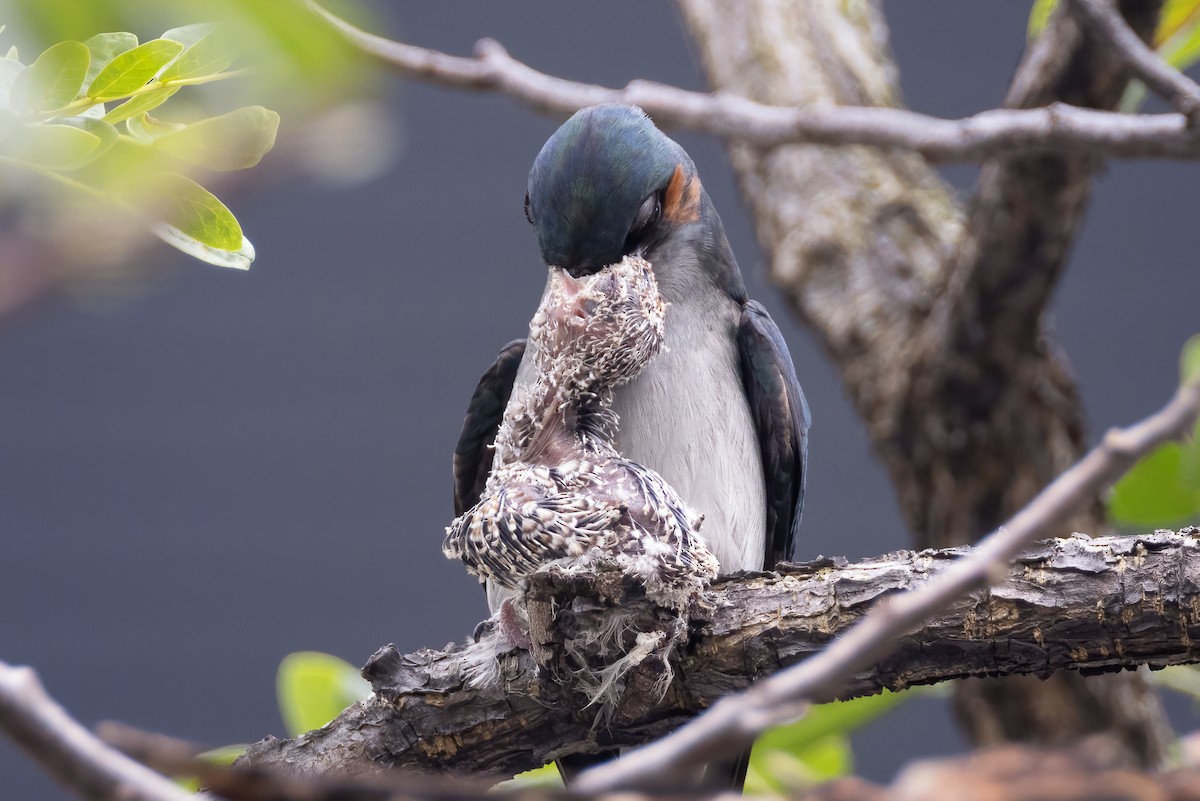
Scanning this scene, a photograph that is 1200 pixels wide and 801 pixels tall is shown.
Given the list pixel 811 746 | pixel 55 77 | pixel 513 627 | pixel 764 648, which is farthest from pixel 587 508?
pixel 811 746

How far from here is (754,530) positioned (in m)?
2.90

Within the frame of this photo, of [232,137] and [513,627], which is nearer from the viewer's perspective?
[232,137]

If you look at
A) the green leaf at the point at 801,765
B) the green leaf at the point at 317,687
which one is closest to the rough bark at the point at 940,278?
the green leaf at the point at 801,765

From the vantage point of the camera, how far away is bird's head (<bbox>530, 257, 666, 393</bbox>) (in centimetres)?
228

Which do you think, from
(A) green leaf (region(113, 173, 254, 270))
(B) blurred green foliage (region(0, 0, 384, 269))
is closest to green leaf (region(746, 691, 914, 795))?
(A) green leaf (region(113, 173, 254, 270))

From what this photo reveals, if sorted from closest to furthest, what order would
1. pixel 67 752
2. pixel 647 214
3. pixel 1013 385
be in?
pixel 67 752
pixel 647 214
pixel 1013 385

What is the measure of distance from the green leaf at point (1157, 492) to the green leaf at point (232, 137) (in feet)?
8.27

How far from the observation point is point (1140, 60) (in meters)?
2.40

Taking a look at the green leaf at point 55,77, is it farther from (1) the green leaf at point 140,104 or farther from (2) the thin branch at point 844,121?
(2) the thin branch at point 844,121

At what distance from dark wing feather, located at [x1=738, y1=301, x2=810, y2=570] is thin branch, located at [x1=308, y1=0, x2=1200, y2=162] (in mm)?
450

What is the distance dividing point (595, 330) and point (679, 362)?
0.50 m

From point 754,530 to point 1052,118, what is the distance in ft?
3.68

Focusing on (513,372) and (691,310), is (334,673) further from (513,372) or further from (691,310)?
(691,310)

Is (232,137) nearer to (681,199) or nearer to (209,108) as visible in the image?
(209,108)
